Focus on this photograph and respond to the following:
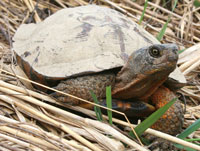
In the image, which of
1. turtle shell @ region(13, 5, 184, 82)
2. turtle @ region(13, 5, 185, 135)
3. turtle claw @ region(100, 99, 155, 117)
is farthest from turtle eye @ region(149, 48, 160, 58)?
turtle claw @ region(100, 99, 155, 117)

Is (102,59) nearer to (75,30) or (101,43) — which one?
(101,43)

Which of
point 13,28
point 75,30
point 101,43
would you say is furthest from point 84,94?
point 13,28

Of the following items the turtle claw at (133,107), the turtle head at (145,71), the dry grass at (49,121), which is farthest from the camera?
the turtle claw at (133,107)

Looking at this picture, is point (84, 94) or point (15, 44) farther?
point (15, 44)

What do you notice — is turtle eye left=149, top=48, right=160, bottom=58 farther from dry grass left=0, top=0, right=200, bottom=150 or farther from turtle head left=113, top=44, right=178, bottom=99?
dry grass left=0, top=0, right=200, bottom=150

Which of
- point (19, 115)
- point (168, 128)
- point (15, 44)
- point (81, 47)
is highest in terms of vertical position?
point (81, 47)

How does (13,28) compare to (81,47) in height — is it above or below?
below

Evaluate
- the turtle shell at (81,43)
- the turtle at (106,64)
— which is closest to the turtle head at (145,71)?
the turtle at (106,64)

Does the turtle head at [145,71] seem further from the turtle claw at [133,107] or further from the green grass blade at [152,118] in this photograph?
the green grass blade at [152,118]

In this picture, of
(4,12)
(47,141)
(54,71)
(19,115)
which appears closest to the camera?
(47,141)
